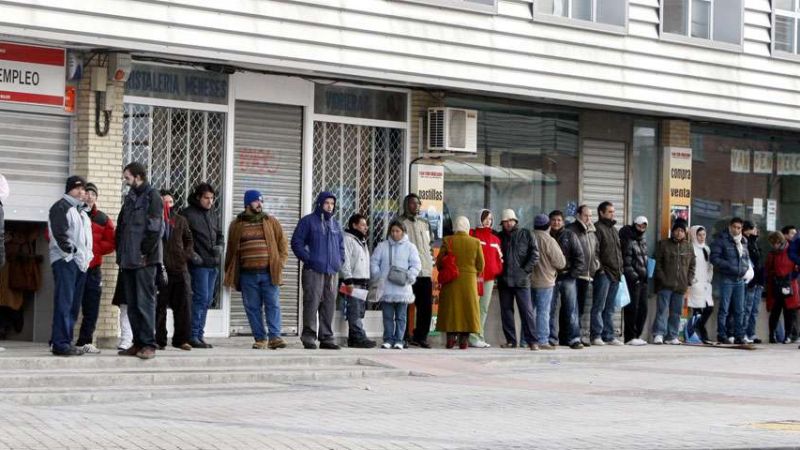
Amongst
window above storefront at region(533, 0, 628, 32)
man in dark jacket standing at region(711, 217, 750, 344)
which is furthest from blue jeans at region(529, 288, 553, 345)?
man in dark jacket standing at region(711, 217, 750, 344)

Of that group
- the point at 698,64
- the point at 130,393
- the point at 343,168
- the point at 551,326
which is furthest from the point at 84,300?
the point at 698,64

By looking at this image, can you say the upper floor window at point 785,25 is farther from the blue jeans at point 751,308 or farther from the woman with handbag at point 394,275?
the woman with handbag at point 394,275

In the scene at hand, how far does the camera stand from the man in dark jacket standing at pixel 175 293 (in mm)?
18391

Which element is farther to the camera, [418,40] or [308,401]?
[418,40]

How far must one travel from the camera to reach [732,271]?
2523cm

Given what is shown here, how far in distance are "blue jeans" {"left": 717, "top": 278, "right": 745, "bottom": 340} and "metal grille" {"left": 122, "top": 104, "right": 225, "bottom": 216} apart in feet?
28.7

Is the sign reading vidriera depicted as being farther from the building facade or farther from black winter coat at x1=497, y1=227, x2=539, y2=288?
black winter coat at x1=497, y1=227, x2=539, y2=288

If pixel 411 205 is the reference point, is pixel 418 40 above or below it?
above

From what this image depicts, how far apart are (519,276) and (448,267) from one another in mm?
989

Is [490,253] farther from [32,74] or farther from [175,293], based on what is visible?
[32,74]

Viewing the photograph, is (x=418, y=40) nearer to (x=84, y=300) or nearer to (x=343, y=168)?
(x=343, y=168)

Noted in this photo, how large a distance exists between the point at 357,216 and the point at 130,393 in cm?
685

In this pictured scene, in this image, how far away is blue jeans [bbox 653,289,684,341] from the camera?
24.8 meters

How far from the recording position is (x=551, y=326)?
22.7m
